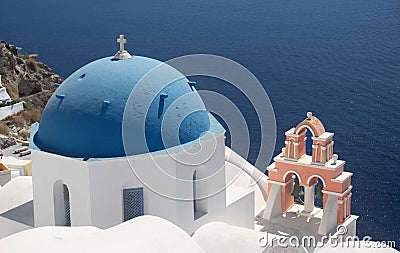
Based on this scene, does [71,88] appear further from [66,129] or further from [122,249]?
[122,249]

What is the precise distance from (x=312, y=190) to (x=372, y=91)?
18759mm

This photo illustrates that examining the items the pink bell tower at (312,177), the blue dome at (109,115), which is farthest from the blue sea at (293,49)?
the blue dome at (109,115)

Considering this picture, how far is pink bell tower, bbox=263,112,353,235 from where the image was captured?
945 cm

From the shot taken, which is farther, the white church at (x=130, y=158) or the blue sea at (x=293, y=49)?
the blue sea at (x=293, y=49)

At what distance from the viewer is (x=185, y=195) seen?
7910 mm

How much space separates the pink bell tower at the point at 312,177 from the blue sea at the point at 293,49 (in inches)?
291

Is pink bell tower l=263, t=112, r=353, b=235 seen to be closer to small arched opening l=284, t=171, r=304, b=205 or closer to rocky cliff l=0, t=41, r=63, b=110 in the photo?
small arched opening l=284, t=171, r=304, b=205

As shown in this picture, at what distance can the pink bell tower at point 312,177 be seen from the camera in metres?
9.45

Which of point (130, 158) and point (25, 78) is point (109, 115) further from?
point (25, 78)

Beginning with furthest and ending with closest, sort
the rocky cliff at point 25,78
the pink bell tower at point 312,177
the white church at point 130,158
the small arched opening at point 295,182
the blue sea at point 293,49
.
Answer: the rocky cliff at point 25,78 < the blue sea at point 293,49 < the small arched opening at point 295,182 < the pink bell tower at point 312,177 < the white church at point 130,158

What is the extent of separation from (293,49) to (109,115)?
2941cm

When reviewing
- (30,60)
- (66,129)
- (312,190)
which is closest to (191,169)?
(66,129)

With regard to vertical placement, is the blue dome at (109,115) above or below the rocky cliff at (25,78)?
above

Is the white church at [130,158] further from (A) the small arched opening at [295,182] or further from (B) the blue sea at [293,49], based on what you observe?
(B) the blue sea at [293,49]
